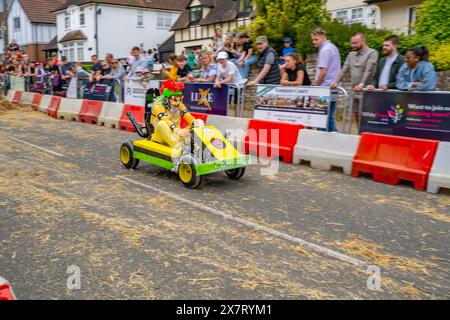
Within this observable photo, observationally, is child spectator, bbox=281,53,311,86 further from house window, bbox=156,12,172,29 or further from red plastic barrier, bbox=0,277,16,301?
house window, bbox=156,12,172,29

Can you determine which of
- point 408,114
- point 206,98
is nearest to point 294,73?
point 408,114

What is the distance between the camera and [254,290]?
371 centimetres

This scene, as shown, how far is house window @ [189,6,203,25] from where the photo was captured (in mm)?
43031

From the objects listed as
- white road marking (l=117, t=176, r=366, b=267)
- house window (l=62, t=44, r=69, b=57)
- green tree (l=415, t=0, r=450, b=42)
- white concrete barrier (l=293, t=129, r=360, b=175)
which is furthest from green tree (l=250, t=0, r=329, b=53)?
house window (l=62, t=44, r=69, b=57)

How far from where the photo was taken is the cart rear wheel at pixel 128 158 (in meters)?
8.06

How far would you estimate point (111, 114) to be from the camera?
1415cm

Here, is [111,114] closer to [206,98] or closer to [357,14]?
[206,98]

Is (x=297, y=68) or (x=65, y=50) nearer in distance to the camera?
(x=297, y=68)

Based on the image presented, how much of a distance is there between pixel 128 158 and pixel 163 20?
45.5 meters

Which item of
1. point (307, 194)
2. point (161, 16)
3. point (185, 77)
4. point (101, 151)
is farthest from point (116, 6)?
point (307, 194)

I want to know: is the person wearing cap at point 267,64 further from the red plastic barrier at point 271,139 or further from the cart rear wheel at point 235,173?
the cart rear wheel at point 235,173

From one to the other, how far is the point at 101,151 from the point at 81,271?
6060 millimetres

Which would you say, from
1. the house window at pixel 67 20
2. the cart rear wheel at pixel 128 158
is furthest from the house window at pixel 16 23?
the cart rear wheel at pixel 128 158

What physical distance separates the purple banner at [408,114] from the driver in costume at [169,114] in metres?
3.41
